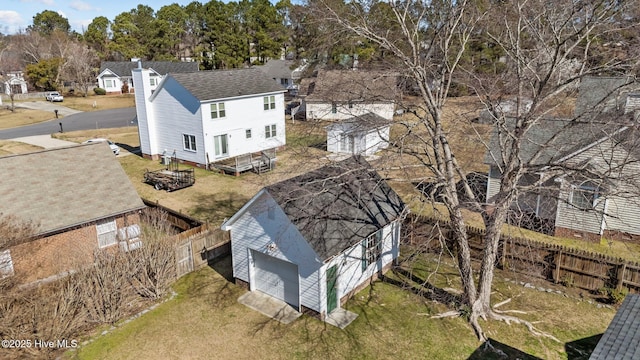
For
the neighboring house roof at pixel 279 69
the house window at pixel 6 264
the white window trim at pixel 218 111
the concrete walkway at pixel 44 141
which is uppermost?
the neighboring house roof at pixel 279 69

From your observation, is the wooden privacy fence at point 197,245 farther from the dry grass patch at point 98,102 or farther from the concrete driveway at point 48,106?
the dry grass patch at point 98,102

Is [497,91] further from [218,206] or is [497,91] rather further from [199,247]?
[218,206]

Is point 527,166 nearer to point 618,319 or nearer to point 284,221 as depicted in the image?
point 618,319

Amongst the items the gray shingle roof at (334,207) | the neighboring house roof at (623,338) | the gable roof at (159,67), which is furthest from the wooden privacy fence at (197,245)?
the gable roof at (159,67)

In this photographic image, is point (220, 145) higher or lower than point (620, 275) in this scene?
higher

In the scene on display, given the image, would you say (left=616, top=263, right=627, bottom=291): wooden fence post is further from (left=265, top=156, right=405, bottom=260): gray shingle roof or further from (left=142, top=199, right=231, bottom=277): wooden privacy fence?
(left=142, top=199, right=231, bottom=277): wooden privacy fence

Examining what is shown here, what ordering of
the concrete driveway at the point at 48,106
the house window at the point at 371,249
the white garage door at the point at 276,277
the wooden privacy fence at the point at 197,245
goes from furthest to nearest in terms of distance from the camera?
the concrete driveway at the point at 48,106 < the wooden privacy fence at the point at 197,245 < the house window at the point at 371,249 < the white garage door at the point at 276,277

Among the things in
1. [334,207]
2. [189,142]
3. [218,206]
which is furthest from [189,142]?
[334,207]
